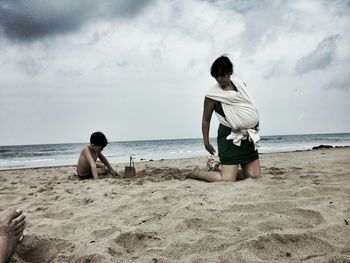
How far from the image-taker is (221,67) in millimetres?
3641

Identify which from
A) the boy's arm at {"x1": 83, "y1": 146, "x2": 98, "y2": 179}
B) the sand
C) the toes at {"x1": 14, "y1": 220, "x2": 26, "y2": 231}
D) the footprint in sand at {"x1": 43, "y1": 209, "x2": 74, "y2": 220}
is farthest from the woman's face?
the toes at {"x1": 14, "y1": 220, "x2": 26, "y2": 231}

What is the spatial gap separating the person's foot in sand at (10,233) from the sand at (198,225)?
0.09 metres

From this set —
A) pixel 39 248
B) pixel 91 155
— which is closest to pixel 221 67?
pixel 39 248

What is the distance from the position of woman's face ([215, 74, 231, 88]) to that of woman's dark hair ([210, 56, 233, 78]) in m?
0.04

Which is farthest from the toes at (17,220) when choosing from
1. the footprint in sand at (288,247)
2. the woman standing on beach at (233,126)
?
the woman standing on beach at (233,126)

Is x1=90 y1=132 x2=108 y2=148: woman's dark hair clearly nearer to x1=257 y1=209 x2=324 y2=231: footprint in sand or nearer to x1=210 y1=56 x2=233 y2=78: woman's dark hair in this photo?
x1=210 y1=56 x2=233 y2=78: woman's dark hair

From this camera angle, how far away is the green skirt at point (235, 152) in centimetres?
371

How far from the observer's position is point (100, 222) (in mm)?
2354

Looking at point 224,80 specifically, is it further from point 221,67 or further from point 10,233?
point 10,233

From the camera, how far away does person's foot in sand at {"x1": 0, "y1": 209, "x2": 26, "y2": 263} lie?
5.96ft

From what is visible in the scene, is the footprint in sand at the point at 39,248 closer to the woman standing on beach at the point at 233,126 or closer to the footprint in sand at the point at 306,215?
the footprint in sand at the point at 306,215

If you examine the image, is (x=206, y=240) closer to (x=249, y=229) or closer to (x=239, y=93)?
(x=249, y=229)

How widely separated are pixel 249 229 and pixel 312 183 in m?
1.46

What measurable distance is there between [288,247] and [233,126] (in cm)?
209
